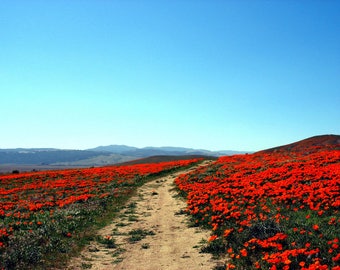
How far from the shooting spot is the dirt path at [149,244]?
970 centimetres

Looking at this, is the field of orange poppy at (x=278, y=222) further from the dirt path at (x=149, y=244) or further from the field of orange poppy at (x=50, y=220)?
the field of orange poppy at (x=50, y=220)

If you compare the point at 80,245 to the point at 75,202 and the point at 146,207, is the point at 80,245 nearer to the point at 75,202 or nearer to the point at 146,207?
the point at 146,207

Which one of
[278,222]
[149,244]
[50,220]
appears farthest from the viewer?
[50,220]

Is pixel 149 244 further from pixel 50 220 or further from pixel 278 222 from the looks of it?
pixel 50 220

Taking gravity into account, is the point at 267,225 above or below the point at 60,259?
above

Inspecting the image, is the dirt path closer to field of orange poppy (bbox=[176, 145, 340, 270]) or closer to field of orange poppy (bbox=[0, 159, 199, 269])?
field of orange poppy (bbox=[176, 145, 340, 270])

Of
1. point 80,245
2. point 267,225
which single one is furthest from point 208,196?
point 80,245

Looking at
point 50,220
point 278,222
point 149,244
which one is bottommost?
point 149,244

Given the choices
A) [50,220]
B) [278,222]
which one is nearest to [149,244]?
[278,222]

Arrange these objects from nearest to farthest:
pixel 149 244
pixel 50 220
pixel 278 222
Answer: pixel 278 222, pixel 149 244, pixel 50 220

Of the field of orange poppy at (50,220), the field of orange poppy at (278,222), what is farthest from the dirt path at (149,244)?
the field of orange poppy at (50,220)

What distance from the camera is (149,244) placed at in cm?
1180

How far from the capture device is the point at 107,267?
31.3 feet

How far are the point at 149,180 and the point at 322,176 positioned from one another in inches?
741
